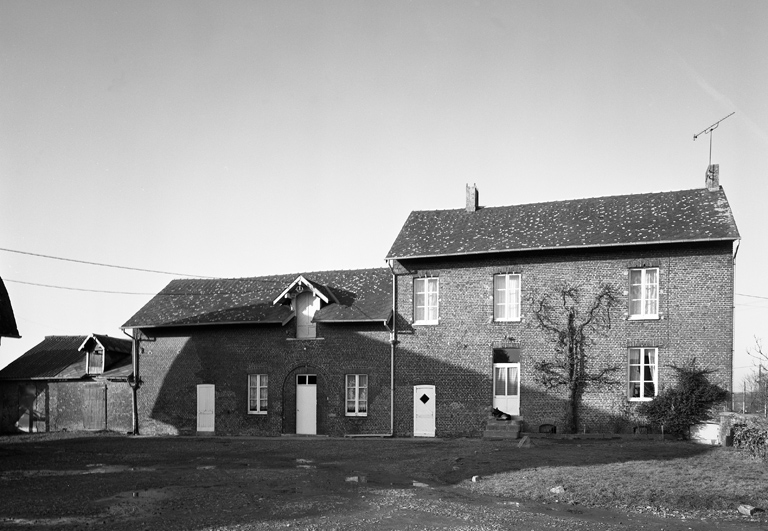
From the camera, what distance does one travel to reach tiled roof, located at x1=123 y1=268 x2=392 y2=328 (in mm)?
32062

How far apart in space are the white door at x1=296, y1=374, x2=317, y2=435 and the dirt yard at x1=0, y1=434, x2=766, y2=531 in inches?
166

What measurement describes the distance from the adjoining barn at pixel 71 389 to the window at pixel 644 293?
2226 centimetres

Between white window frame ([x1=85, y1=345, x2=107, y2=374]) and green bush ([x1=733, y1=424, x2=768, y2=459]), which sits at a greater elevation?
white window frame ([x1=85, y1=345, x2=107, y2=374])

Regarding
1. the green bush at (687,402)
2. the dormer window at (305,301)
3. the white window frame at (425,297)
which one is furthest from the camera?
the dormer window at (305,301)

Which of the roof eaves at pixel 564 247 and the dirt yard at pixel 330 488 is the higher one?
the roof eaves at pixel 564 247

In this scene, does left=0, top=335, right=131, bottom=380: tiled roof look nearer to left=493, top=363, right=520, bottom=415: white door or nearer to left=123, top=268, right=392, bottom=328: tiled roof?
left=123, top=268, right=392, bottom=328: tiled roof

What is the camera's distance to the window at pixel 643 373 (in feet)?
89.8

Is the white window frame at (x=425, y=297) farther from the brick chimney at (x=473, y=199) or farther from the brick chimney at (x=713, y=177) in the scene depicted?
the brick chimney at (x=713, y=177)

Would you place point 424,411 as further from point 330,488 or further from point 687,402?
point 330,488

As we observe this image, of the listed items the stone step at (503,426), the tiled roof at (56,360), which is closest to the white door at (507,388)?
the stone step at (503,426)

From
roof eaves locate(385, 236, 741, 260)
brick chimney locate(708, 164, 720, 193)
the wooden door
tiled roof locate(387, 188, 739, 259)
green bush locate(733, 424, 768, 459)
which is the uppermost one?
brick chimney locate(708, 164, 720, 193)

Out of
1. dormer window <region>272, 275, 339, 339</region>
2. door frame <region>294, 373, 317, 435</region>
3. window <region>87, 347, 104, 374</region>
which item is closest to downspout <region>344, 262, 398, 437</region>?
door frame <region>294, 373, 317, 435</region>

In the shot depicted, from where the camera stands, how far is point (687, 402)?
1024 inches

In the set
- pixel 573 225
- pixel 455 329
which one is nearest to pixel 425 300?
pixel 455 329
